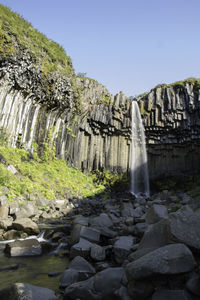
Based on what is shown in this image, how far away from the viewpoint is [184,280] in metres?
2.98

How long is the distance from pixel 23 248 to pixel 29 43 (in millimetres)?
21197

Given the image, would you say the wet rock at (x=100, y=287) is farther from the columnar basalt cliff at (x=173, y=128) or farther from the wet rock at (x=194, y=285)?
the columnar basalt cliff at (x=173, y=128)

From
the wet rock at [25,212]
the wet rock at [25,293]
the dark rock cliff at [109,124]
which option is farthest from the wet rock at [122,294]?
the dark rock cliff at [109,124]

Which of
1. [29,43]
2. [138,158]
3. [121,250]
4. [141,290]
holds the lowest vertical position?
[121,250]

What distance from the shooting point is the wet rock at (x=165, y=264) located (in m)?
2.99

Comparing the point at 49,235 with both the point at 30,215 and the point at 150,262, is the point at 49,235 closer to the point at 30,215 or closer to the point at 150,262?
the point at 30,215

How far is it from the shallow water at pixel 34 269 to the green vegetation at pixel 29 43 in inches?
734

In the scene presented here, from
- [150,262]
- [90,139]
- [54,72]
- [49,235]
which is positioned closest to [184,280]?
[150,262]

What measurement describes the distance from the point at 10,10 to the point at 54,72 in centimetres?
910

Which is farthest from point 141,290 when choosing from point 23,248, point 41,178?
point 41,178

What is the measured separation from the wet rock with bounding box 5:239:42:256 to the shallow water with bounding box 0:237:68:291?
0.57 feet

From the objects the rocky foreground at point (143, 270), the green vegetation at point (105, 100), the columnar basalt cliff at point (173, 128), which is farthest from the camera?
the green vegetation at point (105, 100)

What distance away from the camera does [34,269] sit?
198 inches

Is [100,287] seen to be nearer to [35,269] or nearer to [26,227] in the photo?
[35,269]
